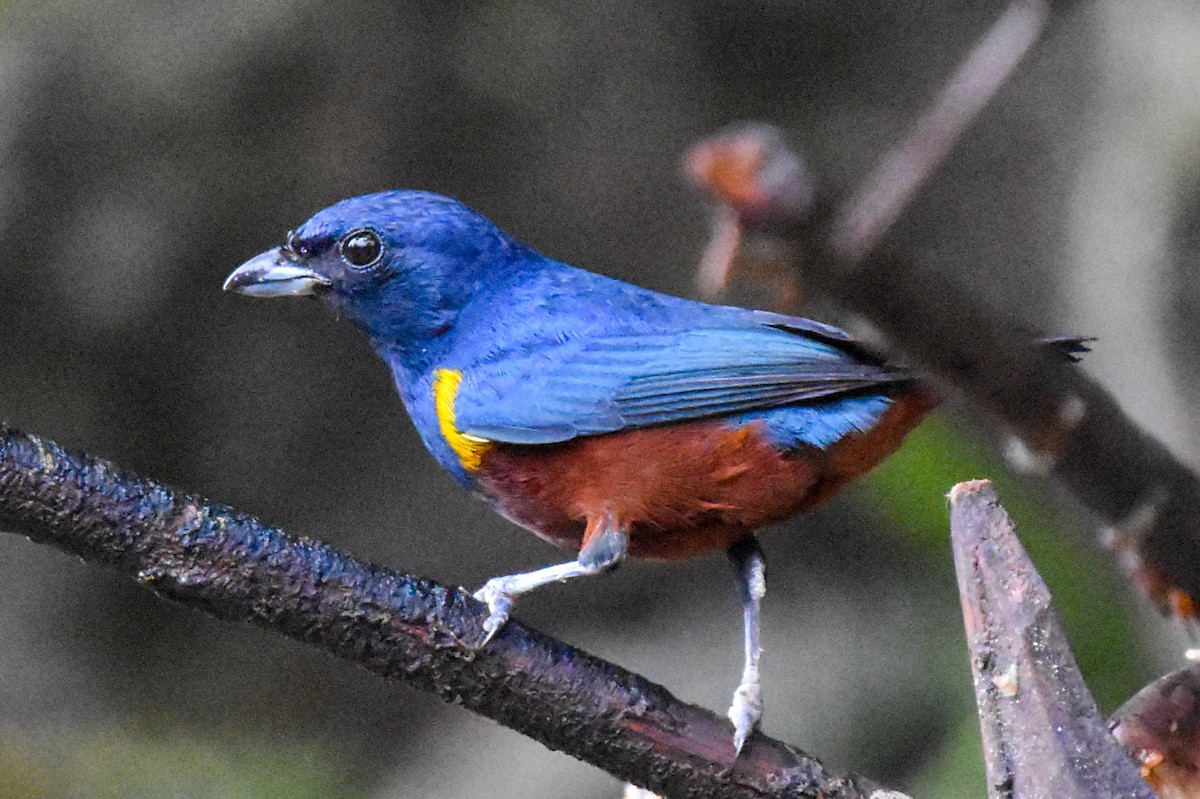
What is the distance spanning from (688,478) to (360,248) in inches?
31.9

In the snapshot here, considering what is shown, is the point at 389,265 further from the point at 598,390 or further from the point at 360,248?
the point at 598,390

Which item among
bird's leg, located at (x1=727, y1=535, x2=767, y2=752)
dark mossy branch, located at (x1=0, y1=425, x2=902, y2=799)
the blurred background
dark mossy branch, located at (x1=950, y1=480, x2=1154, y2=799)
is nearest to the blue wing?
bird's leg, located at (x1=727, y1=535, x2=767, y2=752)

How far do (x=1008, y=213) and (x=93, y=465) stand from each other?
3648mm

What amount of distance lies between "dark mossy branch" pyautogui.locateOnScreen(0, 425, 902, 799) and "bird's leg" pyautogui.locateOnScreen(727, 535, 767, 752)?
0.04 meters

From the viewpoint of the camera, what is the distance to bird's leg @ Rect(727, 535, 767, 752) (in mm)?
1965

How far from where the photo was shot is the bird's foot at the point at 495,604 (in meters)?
1.80

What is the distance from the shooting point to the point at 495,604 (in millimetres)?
1863

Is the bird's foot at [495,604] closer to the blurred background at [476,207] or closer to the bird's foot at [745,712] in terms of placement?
the bird's foot at [745,712]

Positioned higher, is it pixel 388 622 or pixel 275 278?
pixel 275 278

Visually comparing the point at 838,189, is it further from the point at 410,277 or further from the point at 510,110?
the point at 510,110

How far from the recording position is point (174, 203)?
410 cm

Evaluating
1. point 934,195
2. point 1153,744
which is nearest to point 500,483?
point 1153,744

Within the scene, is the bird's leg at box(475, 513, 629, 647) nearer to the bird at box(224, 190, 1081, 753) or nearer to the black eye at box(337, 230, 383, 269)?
the bird at box(224, 190, 1081, 753)

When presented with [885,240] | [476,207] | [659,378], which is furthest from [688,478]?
[476,207]
